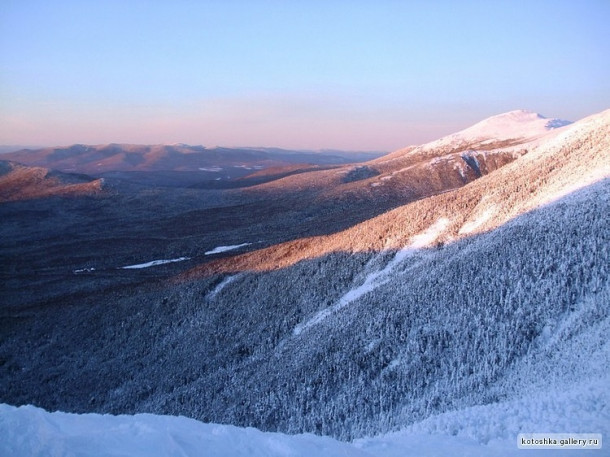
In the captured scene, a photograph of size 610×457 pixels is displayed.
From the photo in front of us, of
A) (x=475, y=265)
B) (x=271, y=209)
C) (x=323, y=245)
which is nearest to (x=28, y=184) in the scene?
(x=271, y=209)

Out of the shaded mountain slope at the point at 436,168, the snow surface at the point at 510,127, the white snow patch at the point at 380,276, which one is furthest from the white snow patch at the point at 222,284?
the snow surface at the point at 510,127

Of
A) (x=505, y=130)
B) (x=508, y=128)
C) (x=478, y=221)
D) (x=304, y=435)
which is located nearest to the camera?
(x=304, y=435)

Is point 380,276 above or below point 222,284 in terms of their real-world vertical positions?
above

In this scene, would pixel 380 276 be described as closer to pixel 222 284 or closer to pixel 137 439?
pixel 222 284

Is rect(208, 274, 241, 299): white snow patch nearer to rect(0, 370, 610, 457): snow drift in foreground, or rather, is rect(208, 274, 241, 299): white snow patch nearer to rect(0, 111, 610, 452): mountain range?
rect(0, 111, 610, 452): mountain range

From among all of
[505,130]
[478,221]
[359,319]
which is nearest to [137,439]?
[359,319]
